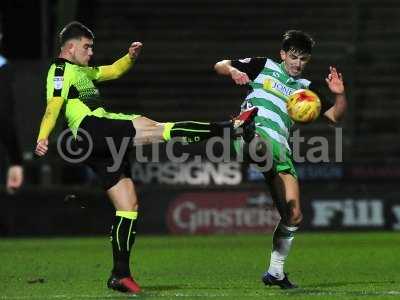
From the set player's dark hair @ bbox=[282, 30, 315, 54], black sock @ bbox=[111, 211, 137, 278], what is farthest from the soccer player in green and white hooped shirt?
black sock @ bbox=[111, 211, 137, 278]

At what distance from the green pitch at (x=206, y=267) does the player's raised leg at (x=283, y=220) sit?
0.14m

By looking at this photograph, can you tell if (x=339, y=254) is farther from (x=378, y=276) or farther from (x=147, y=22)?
(x=147, y=22)

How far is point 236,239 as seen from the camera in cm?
1537

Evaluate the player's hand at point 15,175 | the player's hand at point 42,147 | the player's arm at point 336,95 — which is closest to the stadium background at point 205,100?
the player's arm at point 336,95

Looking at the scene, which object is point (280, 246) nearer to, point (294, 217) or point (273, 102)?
point (294, 217)

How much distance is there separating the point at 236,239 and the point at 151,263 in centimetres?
401

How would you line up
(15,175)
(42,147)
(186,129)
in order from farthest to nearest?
(186,129)
(42,147)
(15,175)

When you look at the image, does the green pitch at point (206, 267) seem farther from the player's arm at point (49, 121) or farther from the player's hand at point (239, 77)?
the player's hand at point (239, 77)

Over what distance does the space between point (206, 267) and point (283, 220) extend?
2369mm

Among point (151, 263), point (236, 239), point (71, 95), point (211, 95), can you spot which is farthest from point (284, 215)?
point (211, 95)

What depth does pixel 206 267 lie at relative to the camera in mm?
10906

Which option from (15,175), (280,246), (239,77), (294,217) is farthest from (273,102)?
(15,175)

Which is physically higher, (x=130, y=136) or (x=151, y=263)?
(x=130, y=136)

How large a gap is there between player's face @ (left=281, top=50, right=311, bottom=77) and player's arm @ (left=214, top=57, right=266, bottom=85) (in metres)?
0.21
